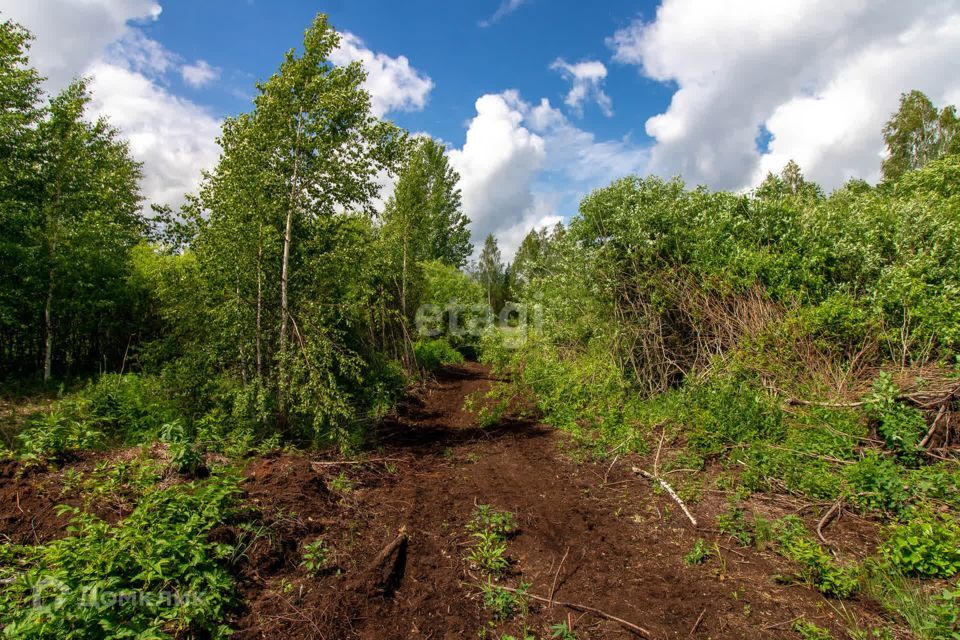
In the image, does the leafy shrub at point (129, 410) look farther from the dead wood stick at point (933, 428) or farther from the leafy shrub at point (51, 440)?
the dead wood stick at point (933, 428)

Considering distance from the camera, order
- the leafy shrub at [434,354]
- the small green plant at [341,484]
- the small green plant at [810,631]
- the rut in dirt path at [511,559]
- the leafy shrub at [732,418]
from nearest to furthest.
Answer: the small green plant at [810,631]
the rut in dirt path at [511,559]
the small green plant at [341,484]
the leafy shrub at [732,418]
the leafy shrub at [434,354]

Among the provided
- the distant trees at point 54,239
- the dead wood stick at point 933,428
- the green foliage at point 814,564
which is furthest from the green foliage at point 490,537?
the distant trees at point 54,239

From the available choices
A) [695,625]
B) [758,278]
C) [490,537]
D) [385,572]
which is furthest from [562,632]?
[758,278]

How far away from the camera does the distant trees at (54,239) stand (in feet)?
27.1

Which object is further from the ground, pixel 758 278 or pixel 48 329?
pixel 758 278

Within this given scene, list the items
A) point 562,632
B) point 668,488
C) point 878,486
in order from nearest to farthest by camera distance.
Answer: point 562,632
point 878,486
point 668,488

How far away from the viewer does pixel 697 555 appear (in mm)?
3770

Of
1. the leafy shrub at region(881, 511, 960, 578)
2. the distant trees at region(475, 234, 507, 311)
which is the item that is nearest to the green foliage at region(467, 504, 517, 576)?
the leafy shrub at region(881, 511, 960, 578)

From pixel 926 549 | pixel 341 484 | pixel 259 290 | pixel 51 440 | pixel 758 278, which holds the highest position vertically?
pixel 758 278

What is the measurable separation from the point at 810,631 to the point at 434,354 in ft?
45.3

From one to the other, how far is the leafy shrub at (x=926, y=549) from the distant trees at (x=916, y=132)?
71.1 feet

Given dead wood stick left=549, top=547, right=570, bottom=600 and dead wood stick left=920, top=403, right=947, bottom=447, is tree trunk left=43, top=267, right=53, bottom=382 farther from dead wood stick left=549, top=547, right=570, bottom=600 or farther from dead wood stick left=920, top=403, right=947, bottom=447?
dead wood stick left=920, top=403, right=947, bottom=447

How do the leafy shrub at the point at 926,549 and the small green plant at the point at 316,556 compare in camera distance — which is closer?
the leafy shrub at the point at 926,549

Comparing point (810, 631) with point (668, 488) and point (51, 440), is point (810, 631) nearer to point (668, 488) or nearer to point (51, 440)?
point (668, 488)
